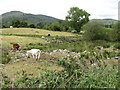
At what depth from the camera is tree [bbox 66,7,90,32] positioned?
50022mm

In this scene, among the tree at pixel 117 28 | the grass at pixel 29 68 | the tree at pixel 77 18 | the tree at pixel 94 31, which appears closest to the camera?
the grass at pixel 29 68

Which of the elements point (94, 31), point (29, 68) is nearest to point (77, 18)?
point (94, 31)

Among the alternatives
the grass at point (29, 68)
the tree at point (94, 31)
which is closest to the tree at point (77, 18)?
the tree at point (94, 31)

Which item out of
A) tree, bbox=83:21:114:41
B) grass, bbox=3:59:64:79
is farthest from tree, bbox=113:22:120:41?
grass, bbox=3:59:64:79

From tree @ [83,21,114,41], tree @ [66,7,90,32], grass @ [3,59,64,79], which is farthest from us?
tree @ [66,7,90,32]

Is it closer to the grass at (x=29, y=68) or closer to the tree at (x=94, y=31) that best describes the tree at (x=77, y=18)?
the tree at (x=94, y=31)

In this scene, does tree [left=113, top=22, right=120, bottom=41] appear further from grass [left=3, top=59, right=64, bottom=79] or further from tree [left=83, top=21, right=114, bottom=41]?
grass [left=3, top=59, right=64, bottom=79]

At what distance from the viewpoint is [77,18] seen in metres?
49.8

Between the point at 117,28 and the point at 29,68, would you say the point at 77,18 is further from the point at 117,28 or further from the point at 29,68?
the point at 29,68

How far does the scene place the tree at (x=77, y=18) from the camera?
5002 cm

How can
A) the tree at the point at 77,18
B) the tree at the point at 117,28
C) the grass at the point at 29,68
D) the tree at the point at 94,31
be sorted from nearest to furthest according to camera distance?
the grass at the point at 29,68, the tree at the point at 117,28, the tree at the point at 94,31, the tree at the point at 77,18

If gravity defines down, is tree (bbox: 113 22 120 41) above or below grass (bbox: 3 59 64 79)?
above

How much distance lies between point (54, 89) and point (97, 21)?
2626 centimetres

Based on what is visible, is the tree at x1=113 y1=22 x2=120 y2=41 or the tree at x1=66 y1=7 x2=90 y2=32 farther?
the tree at x1=66 y1=7 x2=90 y2=32
